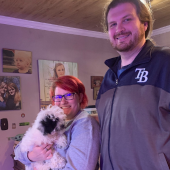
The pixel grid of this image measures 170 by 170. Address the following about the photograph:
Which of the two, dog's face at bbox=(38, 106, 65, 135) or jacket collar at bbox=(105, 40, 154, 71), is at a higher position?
jacket collar at bbox=(105, 40, 154, 71)

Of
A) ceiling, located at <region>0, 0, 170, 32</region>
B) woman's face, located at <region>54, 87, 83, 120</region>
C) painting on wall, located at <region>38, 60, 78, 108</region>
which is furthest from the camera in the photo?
painting on wall, located at <region>38, 60, 78, 108</region>

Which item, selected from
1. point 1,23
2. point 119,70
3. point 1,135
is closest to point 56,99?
point 119,70

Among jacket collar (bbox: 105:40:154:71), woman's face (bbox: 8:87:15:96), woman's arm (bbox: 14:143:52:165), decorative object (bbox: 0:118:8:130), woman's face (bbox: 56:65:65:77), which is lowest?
decorative object (bbox: 0:118:8:130)

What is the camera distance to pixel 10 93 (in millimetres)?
3348

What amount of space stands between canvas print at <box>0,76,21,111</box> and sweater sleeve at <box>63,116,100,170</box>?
7.68ft

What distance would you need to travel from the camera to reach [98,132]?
4.44 ft

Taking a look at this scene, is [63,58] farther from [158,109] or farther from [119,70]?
[158,109]

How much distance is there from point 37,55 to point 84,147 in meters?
2.77

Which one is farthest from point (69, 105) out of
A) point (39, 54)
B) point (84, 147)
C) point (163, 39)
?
point (163, 39)

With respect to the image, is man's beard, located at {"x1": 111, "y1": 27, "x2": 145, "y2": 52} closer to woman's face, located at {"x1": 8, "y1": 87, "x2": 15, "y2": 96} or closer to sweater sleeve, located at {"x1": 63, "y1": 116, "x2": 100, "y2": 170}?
sweater sleeve, located at {"x1": 63, "y1": 116, "x2": 100, "y2": 170}

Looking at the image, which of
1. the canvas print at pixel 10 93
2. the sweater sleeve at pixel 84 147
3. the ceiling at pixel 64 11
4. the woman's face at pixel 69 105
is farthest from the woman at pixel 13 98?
the sweater sleeve at pixel 84 147

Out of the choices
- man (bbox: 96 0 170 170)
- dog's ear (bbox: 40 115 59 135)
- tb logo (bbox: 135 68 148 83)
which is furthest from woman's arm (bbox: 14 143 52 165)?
tb logo (bbox: 135 68 148 83)

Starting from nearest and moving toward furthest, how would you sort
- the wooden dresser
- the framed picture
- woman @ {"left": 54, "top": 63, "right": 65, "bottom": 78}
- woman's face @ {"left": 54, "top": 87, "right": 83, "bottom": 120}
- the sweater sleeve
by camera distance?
the sweater sleeve, woman's face @ {"left": 54, "top": 87, "right": 83, "bottom": 120}, the wooden dresser, woman @ {"left": 54, "top": 63, "right": 65, "bottom": 78}, the framed picture

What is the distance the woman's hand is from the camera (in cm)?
144
